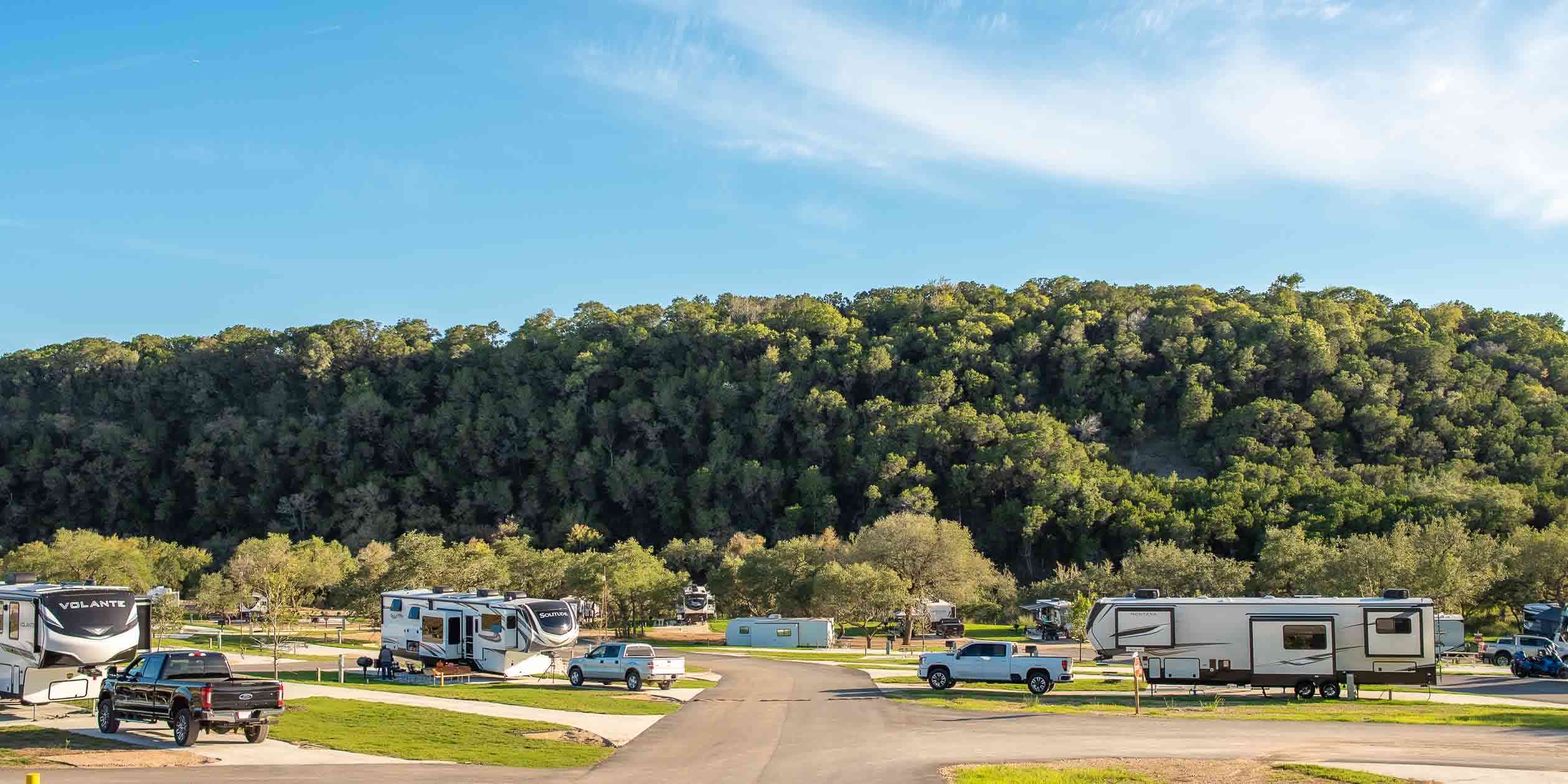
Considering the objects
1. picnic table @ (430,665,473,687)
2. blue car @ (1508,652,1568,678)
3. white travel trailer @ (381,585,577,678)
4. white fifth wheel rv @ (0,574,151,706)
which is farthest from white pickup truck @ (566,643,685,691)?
blue car @ (1508,652,1568,678)

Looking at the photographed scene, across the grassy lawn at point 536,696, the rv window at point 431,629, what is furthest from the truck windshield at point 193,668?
the rv window at point 431,629

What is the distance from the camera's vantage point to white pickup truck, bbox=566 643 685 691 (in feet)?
106

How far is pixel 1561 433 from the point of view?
94.6 m

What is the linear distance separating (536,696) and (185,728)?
35.2 feet

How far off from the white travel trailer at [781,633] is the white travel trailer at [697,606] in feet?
59.4

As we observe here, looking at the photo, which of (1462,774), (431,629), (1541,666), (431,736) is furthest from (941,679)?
(1541,666)

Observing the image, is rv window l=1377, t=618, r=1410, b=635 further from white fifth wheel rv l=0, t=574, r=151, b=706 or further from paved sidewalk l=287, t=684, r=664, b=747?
white fifth wheel rv l=0, t=574, r=151, b=706

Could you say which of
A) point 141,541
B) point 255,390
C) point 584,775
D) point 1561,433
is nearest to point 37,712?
point 584,775

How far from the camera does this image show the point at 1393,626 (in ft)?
101

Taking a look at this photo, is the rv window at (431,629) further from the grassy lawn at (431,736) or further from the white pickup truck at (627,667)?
the grassy lawn at (431,736)

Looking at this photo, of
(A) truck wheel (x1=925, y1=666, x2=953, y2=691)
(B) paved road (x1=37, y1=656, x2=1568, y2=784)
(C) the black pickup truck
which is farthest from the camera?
(A) truck wheel (x1=925, y1=666, x2=953, y2=691)

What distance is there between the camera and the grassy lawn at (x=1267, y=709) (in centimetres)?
2483

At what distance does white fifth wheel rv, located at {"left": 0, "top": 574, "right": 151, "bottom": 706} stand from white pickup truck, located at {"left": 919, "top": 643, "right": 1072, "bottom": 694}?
1970cm

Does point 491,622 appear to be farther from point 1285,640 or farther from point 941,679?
point 1285,640
